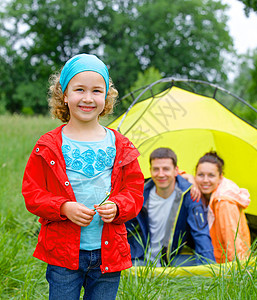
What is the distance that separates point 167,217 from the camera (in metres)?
2.97

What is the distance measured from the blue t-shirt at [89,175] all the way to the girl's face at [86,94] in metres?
0.12

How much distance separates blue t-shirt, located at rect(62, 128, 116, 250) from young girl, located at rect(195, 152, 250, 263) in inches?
63.1

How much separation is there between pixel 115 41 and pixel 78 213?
2347 cm

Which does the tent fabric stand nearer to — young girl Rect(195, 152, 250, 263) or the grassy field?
young girl Rect(195, 152, 250, 263)

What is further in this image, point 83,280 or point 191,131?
point 191,131

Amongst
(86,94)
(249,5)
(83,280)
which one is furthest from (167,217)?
(249,5)

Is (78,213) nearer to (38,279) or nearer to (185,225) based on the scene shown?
(38,279)

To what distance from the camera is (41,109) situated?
24750 mm

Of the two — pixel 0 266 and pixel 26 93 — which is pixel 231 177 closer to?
pixel 0 266

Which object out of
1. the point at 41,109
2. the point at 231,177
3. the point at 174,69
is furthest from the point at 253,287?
the point at 41,109

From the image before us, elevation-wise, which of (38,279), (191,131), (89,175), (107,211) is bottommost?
(38,279)

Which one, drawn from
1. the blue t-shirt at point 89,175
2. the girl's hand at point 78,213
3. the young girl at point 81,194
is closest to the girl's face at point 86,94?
the young girl at point 81,194

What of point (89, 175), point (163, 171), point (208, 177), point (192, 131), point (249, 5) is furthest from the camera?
point (249, 5)

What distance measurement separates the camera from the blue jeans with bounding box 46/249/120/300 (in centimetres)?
143
